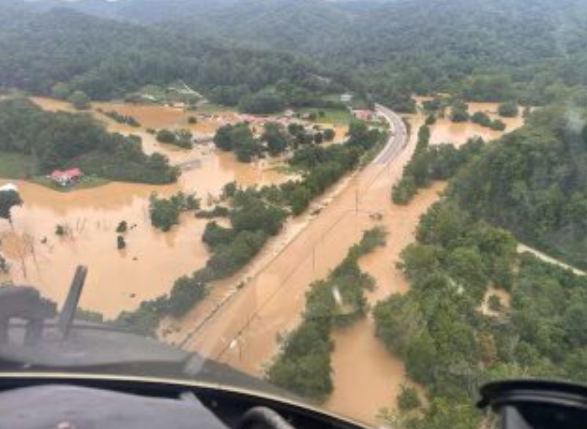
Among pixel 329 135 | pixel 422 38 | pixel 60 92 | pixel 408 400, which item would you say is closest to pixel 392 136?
pixel 329 135

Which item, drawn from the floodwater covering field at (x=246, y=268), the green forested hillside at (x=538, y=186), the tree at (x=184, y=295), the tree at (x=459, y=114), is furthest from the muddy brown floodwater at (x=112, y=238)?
the tree at (x=459, y=114)

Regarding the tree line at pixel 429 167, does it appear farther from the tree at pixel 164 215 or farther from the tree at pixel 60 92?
the tree at pixel 60 92

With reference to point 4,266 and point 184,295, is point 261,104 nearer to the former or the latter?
point 4,266

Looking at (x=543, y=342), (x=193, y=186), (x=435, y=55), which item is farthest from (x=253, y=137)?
(x=435, y=55)

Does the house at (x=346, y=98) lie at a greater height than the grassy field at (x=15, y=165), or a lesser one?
greater

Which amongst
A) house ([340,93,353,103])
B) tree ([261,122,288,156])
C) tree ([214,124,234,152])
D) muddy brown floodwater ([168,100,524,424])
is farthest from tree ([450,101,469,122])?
tree ([214,124,234,152])

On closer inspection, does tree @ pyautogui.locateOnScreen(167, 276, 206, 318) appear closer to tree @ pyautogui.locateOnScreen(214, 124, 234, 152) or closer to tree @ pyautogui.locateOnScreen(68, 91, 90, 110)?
tree @ pyautogui.locateOnScreen(214, 124, 234, 152)

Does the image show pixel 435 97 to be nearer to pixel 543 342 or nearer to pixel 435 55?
pixel 435 55
